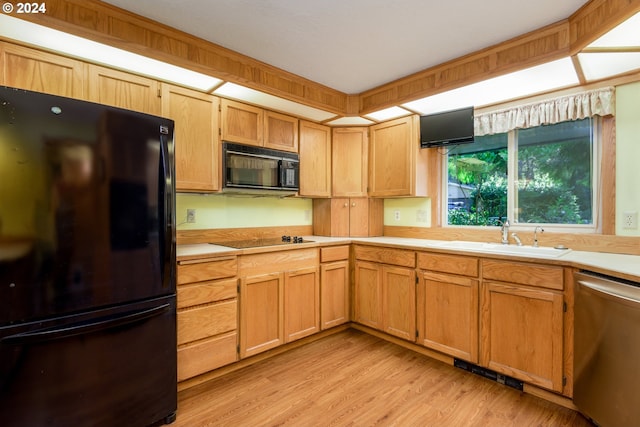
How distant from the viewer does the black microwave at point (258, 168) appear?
7.99 ft

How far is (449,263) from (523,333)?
63 centimetres

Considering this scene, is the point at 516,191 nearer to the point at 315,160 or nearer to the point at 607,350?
the point at 607,350

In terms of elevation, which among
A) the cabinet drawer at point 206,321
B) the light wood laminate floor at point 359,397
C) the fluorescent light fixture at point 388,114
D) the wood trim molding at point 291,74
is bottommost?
the light wood laminate floor at point 359,397

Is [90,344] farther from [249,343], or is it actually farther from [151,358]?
[249,343]

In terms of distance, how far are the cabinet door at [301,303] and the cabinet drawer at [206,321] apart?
1.62 ft

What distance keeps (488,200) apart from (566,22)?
146cm

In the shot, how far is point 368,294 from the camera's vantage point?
9.66 ft

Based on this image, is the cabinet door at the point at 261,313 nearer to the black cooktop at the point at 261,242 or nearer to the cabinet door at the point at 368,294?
the black cooktop at the point at 261,242

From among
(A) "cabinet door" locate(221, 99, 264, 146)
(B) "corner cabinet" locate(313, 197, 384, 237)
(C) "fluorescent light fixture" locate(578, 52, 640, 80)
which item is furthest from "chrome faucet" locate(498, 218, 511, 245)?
(A) "cabinet door" locate(221, 99, 264, 146)

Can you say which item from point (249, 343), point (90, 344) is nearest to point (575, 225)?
point (249, 343)

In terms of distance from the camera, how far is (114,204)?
149cm

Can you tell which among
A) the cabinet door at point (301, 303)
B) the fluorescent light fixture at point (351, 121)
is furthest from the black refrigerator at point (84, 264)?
the fluorescent light fixture at point (351, 121)

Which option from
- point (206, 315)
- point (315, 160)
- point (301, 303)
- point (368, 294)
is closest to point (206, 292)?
point (206, 315)

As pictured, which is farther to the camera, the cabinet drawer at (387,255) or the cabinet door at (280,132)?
the cabinet door at (280,132)
